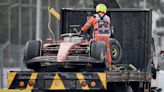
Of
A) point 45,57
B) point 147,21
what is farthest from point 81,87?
point 147,21

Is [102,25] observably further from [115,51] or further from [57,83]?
[57,83]

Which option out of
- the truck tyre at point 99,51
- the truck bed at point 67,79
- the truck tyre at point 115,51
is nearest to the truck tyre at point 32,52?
the truck bed at point 67,79

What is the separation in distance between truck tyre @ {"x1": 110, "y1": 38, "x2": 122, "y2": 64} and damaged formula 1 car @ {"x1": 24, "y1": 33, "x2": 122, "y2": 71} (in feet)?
2.43

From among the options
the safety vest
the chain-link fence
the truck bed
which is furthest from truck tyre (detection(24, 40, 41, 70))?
the chain-link fence

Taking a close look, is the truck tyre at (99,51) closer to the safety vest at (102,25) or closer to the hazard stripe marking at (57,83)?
the safety vest at (102,25)

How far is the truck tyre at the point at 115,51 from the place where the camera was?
16.8 metres

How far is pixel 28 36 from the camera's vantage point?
161 feet

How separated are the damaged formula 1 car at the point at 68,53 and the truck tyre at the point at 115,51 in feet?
2.43

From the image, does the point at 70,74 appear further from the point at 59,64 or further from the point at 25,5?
the point at 25,5

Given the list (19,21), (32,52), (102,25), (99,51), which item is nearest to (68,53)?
(99,51)

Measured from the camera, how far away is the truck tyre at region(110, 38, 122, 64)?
16766 millimetres

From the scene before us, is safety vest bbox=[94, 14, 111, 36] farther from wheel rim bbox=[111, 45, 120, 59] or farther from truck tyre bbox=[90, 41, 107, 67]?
truck tyre bbox=[90, 41, 107, 67]

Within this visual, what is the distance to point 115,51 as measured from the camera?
55.4 ft

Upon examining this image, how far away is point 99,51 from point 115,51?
1723 mm
